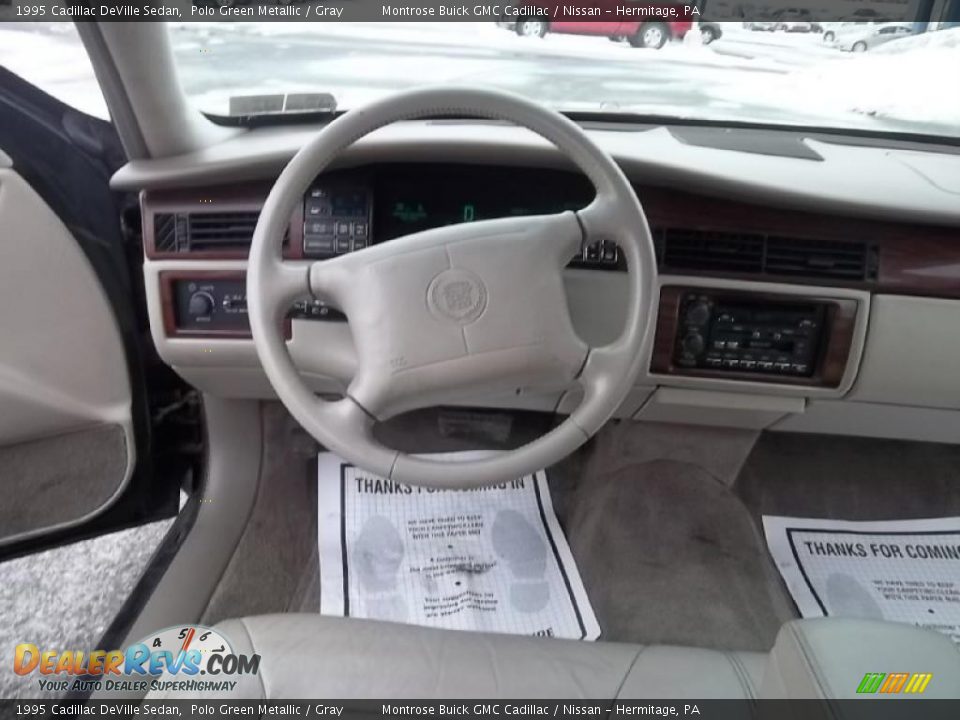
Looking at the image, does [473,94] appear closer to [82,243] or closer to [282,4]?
[282,4]

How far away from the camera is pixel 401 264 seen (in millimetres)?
869

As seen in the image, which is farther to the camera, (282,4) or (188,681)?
(282,4)

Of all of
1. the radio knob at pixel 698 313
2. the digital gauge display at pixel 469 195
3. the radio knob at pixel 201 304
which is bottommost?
the radio knob at pixel 201 304

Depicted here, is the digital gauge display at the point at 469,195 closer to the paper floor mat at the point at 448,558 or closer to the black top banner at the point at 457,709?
the paper floor mat at the point at 448,558

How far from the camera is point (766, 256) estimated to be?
111 cm

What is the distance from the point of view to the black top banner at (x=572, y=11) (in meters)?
1.14

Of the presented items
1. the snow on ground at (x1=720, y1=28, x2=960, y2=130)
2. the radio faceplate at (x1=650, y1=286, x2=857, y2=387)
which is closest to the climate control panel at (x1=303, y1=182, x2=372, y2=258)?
the radio faceplate at (x1=650, y1=286, x2=857, y2=387)

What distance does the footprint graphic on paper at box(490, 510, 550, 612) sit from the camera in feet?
4.18

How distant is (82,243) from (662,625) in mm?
1102

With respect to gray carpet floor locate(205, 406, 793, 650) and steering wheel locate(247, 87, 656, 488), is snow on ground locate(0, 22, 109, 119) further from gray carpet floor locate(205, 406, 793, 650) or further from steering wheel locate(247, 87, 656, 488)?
gray carpet floor locate(205, 406, 793, 650)

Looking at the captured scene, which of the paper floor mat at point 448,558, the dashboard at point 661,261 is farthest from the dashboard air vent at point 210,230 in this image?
the paper floor mat at point 448,558

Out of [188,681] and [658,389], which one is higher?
[658,389]

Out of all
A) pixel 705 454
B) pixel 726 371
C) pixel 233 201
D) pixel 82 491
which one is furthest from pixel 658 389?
pixel 82 491

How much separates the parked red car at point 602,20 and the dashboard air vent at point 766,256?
1.15 feet
